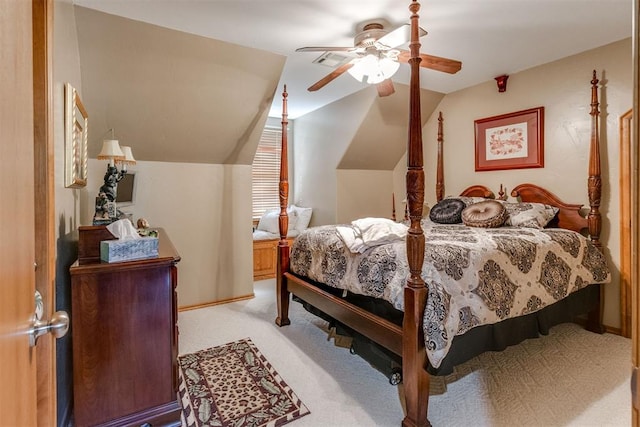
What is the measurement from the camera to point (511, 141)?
11.7ft

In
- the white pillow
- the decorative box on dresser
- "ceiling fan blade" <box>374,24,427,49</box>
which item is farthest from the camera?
the white pillow

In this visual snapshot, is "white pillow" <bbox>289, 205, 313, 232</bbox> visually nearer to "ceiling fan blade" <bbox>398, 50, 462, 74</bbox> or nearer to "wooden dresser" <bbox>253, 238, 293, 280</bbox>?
"wooden dresser" <bbox>253, 238, 293, 280</bbox>

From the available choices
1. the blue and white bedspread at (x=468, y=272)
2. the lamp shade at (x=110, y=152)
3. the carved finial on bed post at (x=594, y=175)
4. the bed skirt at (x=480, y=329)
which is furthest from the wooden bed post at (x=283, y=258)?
the carved finial on bed post at (x=594, y=175)

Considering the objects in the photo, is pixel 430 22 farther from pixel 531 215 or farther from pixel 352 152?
pixel 352 152

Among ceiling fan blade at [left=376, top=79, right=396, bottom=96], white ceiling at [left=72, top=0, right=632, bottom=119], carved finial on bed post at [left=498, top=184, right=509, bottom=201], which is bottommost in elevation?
carved finial on bed post at [left=498, top=184, right=509, bottom=201]

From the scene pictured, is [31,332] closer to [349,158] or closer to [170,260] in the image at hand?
[170,260]

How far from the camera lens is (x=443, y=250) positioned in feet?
6.42

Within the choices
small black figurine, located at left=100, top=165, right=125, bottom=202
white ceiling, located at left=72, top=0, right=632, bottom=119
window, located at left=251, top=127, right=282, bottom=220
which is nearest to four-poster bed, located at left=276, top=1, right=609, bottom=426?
white ceiling, located at left=72, top=0, right=632, bottom=119

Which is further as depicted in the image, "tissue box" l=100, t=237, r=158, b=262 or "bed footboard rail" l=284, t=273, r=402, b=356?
"bed footboard rail" l=284, t=273, r=402, b=356

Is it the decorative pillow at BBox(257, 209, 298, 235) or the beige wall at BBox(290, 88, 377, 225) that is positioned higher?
the beige wall at BBox(290, 88, 377, 225)

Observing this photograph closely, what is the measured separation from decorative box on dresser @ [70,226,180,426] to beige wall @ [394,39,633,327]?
3483mm

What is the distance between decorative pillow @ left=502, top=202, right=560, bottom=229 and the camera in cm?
299

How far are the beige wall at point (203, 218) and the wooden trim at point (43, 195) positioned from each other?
103 inches

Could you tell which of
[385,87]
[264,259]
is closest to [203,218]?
[264,259]
